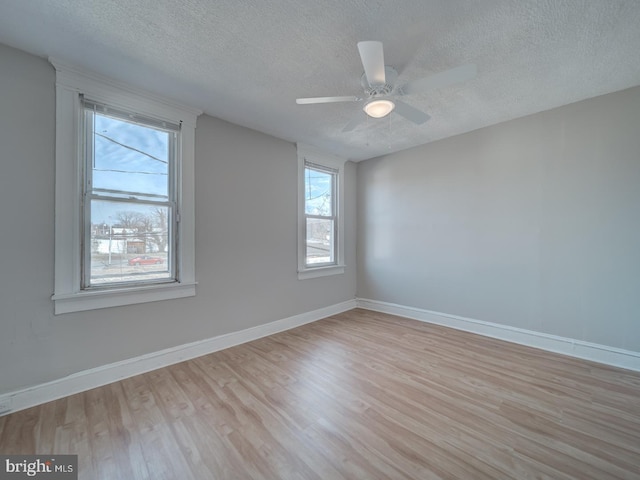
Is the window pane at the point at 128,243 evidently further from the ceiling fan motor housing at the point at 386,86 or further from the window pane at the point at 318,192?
the ceiling fan motor housing at the point at 386,86

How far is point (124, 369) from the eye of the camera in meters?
2.23

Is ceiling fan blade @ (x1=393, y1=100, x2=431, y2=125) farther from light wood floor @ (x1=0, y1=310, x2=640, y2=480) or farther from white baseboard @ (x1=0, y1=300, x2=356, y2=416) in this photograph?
white baseboard @ (x1=0, y1=300, x2=356, y2=416)

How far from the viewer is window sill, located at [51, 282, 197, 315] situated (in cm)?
198

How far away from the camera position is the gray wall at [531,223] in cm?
242

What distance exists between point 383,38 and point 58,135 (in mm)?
2558

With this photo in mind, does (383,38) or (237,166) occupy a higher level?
(383,38)

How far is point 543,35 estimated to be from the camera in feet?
5.64

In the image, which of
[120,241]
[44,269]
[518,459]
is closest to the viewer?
[518,459]

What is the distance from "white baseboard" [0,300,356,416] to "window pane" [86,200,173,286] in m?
0.73

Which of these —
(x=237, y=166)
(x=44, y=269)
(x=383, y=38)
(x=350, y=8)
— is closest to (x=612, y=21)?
(x=383, y=38)

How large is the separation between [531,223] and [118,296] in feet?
14.1

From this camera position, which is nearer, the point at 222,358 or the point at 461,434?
the point at 461,434

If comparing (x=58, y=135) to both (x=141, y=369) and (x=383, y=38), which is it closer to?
(x=141, y=369)

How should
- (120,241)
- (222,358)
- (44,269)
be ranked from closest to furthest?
(44,269), (120,241), (222,358)
